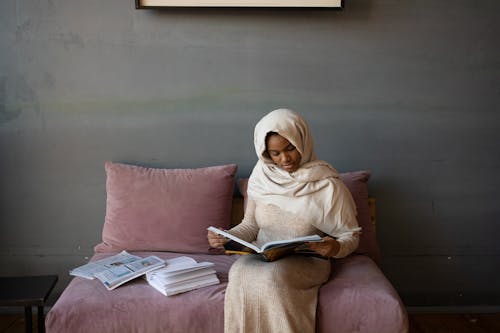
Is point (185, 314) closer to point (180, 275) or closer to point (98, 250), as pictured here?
point (180, 275)

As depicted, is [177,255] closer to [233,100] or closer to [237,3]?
[233,100]

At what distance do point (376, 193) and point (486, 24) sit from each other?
1.11 meters

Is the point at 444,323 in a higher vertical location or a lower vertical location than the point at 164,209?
lower

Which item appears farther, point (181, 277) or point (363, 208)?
point (363, 208)

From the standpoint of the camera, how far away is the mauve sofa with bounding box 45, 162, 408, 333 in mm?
2029

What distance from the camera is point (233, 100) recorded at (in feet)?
9.43

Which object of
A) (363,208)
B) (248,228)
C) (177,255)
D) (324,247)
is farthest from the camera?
(363,208)

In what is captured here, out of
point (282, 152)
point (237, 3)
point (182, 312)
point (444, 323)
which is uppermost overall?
point (237, 3)

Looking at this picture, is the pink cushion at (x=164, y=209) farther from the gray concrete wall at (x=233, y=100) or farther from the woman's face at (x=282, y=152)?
the woman's face at (x=282, y=152)

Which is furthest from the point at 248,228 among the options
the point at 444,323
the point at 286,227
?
the point at 444,323

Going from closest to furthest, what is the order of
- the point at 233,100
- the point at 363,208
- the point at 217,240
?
the point at 217,240
the point at 363,208
the point at 233,100

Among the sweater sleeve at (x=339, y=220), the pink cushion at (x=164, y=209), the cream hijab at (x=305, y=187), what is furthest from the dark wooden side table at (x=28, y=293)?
the sweater sleeve at (x=339, y=220)

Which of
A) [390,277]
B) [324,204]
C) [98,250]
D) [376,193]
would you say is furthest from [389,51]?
[98,250]

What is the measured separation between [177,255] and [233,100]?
91cm
